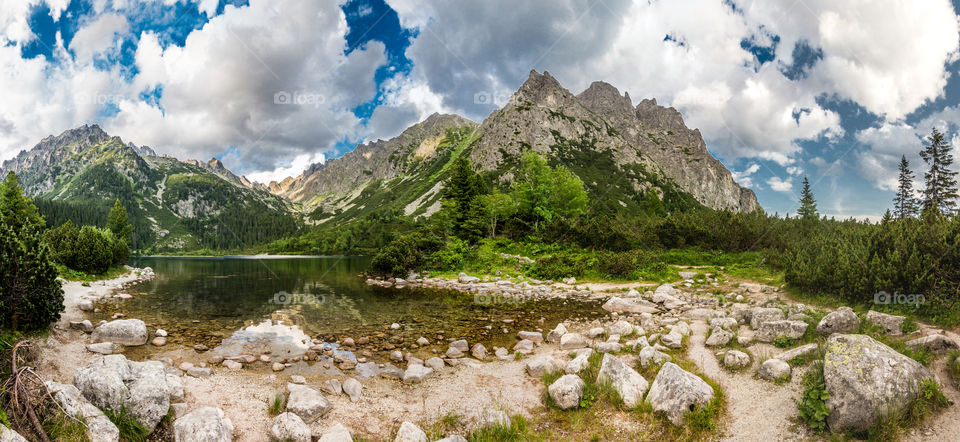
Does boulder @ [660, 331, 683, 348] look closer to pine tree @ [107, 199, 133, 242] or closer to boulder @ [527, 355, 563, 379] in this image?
boulder @ [527, 355, 563, 379]

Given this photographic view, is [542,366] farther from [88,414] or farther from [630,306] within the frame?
[630,306]

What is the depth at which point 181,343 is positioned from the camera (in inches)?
520

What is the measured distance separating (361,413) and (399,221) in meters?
157

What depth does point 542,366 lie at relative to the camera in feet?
34.2

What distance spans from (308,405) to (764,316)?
45.2ft

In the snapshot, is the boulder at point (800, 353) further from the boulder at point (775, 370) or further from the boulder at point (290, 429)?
the boulder at point (290, 429)

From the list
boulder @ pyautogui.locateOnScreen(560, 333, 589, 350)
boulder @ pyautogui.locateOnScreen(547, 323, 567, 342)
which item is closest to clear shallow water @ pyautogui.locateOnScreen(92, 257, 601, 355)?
boulder @ pyautogui.locateOnScreen(547, 323, 567, 342)

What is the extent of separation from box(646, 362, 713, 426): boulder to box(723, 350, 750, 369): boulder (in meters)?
1.94

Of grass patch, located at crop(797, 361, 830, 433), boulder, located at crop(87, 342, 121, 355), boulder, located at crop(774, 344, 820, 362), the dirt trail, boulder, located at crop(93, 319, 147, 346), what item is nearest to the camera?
grass patch, located at crop(797, 361, 830, 433)

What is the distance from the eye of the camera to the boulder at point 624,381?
7.79m

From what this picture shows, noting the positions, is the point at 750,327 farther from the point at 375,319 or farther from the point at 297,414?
the point at 375,319

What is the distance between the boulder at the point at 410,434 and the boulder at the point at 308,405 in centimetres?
199

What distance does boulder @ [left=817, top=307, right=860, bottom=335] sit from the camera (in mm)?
9156

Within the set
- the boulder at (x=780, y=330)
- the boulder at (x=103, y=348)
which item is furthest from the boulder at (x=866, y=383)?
the boulder at (x=103, y=348)
